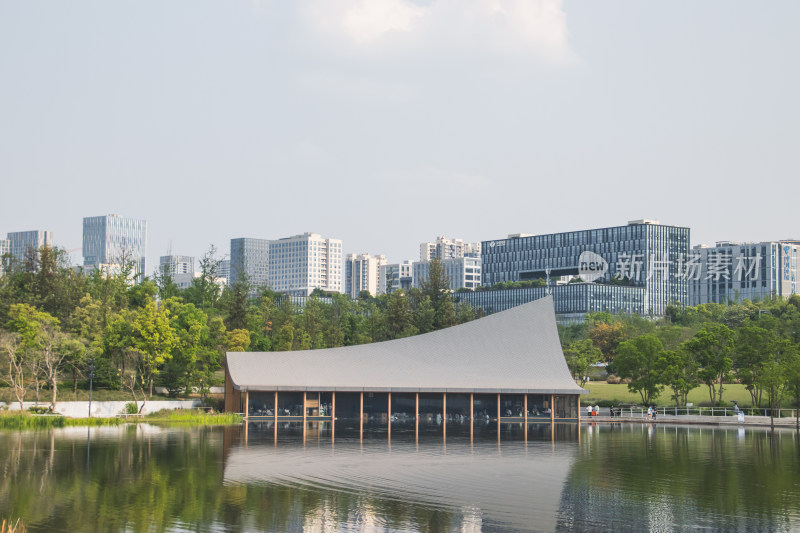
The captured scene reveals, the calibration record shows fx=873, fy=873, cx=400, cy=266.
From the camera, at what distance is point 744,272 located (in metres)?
135

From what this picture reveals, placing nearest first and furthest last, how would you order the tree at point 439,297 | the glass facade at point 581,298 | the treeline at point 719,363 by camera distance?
1. the treeline at point 719,363
2. the tree at point 439,297
3. the glass facade at point 581,298

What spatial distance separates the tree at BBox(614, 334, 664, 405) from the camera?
160 ft

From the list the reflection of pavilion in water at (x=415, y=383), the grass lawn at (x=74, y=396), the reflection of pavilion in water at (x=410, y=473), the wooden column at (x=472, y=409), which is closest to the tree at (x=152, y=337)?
the grass lawn at (x=74, y=396)

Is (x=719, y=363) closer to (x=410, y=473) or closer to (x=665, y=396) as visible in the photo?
(x=665, y=396)

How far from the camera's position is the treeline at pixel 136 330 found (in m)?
43.2

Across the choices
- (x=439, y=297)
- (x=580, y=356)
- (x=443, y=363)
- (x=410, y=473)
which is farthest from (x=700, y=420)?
(x=439, y=297)

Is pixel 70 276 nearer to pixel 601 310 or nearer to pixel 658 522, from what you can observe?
pixel 658 522

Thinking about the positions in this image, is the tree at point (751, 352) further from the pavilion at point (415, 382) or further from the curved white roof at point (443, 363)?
the curved white roof at point (443, 363)

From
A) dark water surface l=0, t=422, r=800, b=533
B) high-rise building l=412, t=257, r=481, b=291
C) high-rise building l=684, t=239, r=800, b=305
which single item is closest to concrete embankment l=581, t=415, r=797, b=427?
dark water surface l=0, t=422, r=800, b=533

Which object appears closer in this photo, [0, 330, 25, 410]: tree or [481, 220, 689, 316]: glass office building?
[0, 330, 25, 410]: tree

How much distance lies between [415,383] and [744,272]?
347 feet

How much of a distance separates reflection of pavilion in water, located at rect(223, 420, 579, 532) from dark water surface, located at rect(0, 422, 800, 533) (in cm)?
6

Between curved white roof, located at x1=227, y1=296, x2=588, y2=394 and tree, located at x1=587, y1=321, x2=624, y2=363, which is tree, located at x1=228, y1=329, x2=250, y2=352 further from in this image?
tree, located at x1=587, y1=321, x2=624, y2=363

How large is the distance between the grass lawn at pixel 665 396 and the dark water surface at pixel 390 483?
1900 cm
